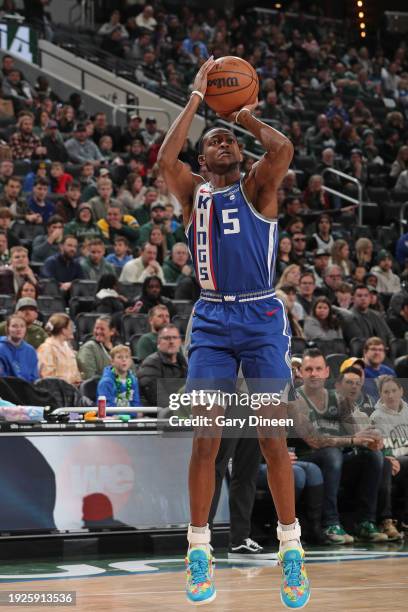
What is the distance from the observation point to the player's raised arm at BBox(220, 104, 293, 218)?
550 cm

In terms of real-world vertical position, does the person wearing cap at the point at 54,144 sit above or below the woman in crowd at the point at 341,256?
above

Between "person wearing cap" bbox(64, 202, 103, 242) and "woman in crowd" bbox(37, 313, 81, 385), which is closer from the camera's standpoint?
"woman in crowd" bbox(37, 313, 81, 385)

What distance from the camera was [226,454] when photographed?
7.76 m

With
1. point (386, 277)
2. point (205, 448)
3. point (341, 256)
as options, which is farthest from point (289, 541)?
point (386, 277)

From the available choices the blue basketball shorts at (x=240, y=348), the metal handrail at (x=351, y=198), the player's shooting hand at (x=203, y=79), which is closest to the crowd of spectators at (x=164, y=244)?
the metal handrail at (x=351, y=198)

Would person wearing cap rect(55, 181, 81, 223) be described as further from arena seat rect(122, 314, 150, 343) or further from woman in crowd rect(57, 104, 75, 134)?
woman in crowd rect(57, 104, 75, 134)

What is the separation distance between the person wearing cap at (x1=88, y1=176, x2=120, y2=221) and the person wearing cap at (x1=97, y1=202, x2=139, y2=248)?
0.07 metres

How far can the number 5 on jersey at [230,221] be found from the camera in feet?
18.2

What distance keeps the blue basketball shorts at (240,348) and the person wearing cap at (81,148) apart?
422 inches

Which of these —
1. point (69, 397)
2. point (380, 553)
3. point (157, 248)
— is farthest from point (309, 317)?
point (380, 553)

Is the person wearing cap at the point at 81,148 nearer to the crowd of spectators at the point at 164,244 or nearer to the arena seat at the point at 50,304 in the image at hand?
the crowd of spectators at the point at 164,244

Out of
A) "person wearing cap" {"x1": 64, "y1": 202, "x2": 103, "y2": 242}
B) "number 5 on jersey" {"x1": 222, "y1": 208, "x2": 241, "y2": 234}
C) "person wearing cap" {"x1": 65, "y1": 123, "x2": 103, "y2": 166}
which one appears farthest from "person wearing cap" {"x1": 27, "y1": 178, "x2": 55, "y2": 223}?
"number 5 on jersey" {"x1": 222, "y1": 208, "x2": 241, "y2": 234}

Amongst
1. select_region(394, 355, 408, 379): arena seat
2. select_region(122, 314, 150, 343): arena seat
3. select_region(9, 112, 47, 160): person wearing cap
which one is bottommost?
select_region(394, 355, 408, 379): arena seat

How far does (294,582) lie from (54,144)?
11.5 metres
